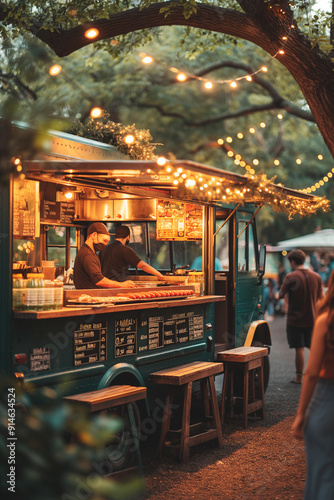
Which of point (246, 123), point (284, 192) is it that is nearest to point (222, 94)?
point (246, 123)

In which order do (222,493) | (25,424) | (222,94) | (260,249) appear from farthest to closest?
(222,94) → (260,249) → (222,493) → (25,424)

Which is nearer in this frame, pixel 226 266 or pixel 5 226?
pixel 5 226

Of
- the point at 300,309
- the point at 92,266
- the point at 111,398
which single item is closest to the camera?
the point at 111,398

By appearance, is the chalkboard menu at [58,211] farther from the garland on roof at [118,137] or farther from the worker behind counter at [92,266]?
the garland on roof at [118,137]

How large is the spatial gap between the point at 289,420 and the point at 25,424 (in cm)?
723

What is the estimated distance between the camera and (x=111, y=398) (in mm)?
5605

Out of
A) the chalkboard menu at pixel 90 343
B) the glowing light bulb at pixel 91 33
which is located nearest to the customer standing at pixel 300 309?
the glowing light bulb at pixel 91 33

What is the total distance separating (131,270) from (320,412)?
6.67m

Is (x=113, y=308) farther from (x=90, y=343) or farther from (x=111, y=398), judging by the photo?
(x=111, y=398)

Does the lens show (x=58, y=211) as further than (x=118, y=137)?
Yes

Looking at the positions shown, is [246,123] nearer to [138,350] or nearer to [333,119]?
[333,119]

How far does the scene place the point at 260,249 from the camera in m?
10.6

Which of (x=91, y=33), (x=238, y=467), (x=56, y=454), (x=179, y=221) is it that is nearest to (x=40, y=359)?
(x=238, y=467)

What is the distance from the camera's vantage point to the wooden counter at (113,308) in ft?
17.5
